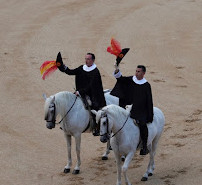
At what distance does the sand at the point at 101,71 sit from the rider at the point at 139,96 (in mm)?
1268

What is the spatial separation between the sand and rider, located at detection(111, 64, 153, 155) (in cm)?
127

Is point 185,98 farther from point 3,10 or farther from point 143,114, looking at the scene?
point 3,10

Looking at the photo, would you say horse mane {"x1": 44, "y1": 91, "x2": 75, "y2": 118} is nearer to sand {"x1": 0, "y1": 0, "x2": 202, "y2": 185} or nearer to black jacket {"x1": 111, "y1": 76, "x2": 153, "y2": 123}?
black jacket {"x1": 111, "y1": 76, "x2": 153, "y2": 123}

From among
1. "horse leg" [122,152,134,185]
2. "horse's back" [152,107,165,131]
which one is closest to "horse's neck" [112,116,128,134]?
"horse leg" [122,152,134,185]

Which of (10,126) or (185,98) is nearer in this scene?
(10,126)

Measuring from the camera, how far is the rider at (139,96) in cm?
1123

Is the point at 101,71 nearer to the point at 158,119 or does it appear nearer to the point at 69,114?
the point at 69,114

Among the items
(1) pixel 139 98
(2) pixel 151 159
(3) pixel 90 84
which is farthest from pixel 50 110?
(2) pixel 151 159

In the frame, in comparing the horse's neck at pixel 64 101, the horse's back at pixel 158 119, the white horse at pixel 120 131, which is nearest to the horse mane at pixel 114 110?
the white horse at pixel 120 131

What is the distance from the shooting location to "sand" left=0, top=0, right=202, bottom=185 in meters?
12.6

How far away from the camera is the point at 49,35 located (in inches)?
929

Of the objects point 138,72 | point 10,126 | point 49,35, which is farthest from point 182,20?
point 138,72

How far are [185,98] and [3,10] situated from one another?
12.9 m

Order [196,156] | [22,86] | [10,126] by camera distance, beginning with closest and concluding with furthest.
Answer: [196,156], [10,126], [22,86]
